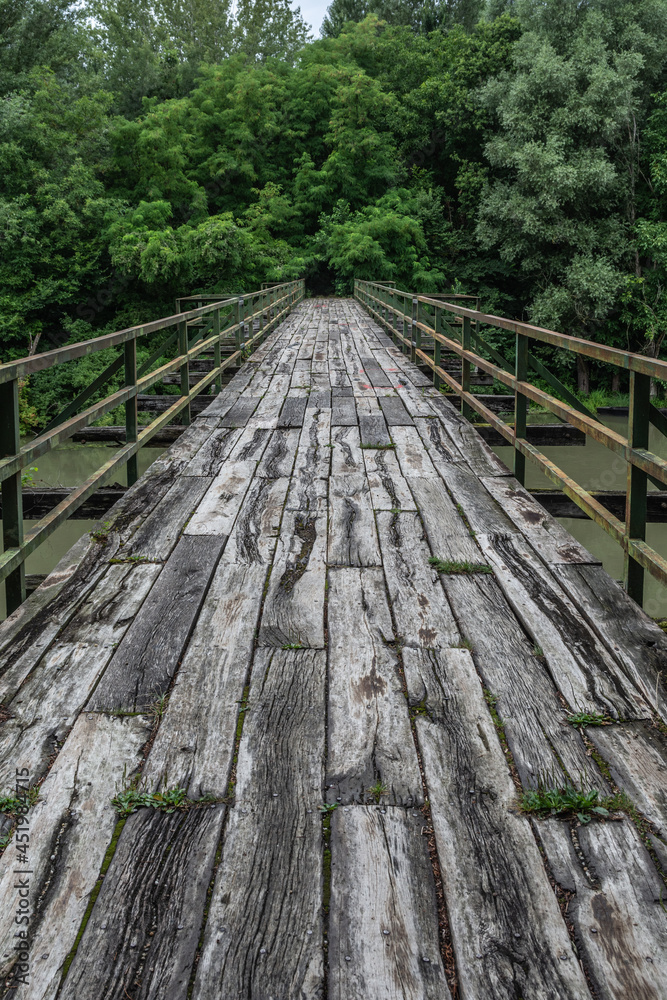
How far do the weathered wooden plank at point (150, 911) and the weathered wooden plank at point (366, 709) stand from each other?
351mm

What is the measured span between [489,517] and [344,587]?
1176 mm

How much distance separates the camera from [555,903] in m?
1.64

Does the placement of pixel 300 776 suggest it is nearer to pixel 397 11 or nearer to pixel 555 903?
pixel 555 903

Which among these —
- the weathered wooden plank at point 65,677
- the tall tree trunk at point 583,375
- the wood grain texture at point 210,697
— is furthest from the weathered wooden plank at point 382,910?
the tall tree trunk at point 583,375

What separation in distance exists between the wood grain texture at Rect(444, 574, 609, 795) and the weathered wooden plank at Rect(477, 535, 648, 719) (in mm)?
50

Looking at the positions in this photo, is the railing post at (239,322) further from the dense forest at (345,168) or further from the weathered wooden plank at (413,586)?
the dense forest at (345,168)

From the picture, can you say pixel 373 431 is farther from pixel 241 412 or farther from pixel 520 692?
pixel 520 692

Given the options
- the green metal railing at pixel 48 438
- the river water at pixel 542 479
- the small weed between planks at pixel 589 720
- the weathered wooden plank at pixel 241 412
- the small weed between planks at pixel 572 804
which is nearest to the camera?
the small weed between planks at pixel 572 804

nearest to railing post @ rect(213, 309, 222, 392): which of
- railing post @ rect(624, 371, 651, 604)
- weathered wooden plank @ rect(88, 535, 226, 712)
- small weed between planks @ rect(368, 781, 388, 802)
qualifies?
weathered wooden plank @ rect(88, 535, 226, 712)

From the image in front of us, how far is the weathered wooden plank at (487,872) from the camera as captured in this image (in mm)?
1480

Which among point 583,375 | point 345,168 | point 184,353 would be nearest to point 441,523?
point 184,353

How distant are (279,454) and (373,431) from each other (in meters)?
1.03

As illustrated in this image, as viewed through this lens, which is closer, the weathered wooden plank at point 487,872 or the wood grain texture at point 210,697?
the weathered wooden plank at point 487,872

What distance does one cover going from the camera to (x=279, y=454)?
544cm
